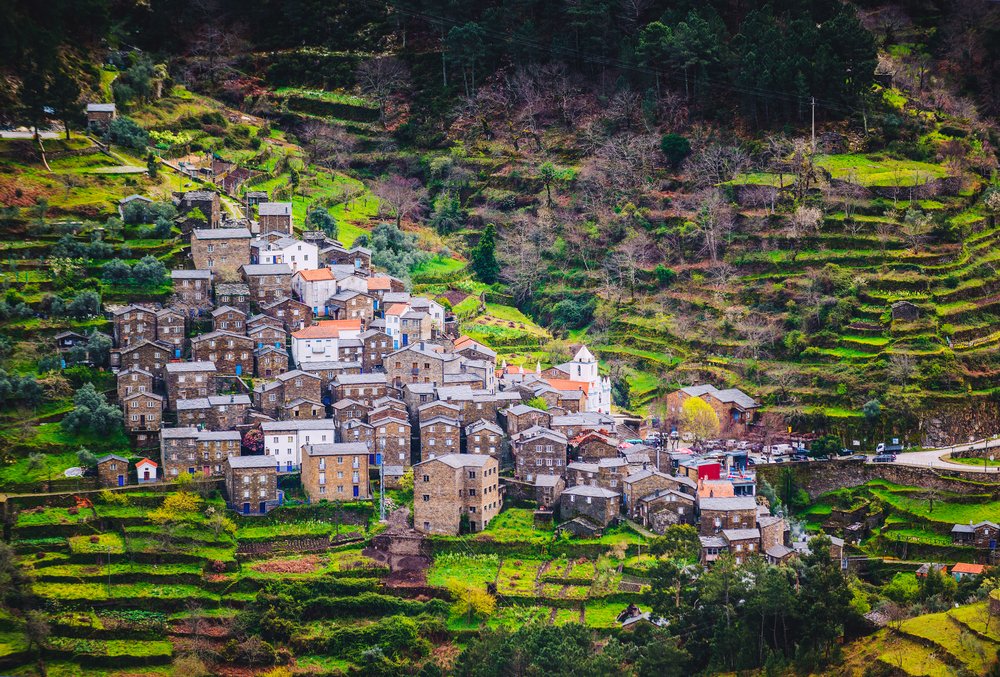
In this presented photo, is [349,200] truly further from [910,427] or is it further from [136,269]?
[910,427]

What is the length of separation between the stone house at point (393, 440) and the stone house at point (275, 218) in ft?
56.5

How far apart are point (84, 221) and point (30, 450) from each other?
17.1 metres

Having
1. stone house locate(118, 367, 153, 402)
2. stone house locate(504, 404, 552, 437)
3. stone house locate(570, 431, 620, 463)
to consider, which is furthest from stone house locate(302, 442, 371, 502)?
stone house locate(570, 431, 620, 463)

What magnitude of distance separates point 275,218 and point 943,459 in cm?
3475

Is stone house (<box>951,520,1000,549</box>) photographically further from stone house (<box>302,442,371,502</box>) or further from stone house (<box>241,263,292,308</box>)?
stone house (<box>241,263,292,308</box>)

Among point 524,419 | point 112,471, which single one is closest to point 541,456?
point 524,419

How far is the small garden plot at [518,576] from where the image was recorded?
71312 mm

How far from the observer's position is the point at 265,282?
85.1m

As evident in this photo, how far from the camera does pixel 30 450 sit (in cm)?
7462

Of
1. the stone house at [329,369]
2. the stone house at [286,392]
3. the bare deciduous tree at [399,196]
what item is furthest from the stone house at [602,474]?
the bare deciduous tree at [399,196]

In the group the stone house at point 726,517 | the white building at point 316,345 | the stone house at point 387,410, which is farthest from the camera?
the white building at point 316,345

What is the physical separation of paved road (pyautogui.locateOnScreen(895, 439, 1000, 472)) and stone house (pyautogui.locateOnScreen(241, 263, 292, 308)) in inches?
1161

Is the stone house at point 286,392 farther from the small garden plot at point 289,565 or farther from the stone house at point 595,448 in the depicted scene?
the stone house at point 595,448

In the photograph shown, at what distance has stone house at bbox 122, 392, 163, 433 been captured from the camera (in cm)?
7669
